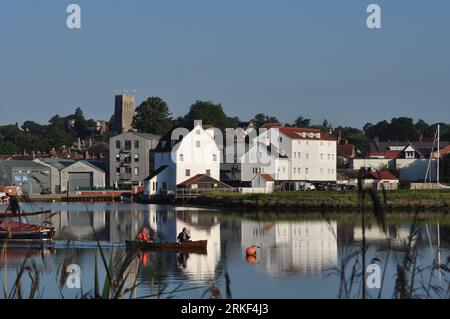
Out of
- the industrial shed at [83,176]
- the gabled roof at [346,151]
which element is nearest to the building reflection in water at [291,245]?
the industrial shed at [83,176]

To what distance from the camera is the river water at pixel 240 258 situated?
22.2 metres

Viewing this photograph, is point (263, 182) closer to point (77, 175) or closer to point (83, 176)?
point (83, 176)

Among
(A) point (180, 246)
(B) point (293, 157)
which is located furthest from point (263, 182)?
(A) point (180, 246)

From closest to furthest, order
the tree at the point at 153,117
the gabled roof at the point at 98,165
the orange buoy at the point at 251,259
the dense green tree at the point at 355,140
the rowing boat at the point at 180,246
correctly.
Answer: the orange buoy at the point at 251,259 < the rowing boat at the point at 180,246 < the gabled roof at the point at 98,165 < the tree at the point at 153,117 < the dense green tree at the point at 355,140

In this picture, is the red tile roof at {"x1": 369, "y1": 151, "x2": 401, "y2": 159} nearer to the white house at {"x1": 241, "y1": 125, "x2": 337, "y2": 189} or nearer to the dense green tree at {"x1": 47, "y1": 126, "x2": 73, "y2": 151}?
the white house at {"x1": 241, "y1": 125, "x2": 337, "y2": 189}

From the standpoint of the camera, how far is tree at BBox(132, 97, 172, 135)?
129625 mm

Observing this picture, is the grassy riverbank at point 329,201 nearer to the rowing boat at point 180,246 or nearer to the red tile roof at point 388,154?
the rowing boat at point 180,246

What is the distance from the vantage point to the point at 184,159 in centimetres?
9169

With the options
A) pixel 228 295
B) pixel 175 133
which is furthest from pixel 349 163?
pixel 228 295

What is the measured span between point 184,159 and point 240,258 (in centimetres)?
5507

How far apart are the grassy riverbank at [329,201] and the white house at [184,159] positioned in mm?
13222

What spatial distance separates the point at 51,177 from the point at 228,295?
98.7 m

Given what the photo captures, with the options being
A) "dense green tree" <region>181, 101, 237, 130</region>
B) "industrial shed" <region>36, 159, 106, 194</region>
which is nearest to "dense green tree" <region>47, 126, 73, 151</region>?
"dense green tree" <region>181, 101, 237, 130</region>

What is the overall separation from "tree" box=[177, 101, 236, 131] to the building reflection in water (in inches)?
3028
